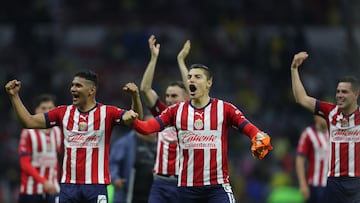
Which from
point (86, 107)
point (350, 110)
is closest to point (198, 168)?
Answer: point (86, 107)

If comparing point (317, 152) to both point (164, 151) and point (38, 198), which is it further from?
point (38, 198)

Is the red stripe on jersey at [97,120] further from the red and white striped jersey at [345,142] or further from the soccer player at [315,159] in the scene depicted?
the soccer player at [315,159]

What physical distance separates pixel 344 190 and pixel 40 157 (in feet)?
13.5

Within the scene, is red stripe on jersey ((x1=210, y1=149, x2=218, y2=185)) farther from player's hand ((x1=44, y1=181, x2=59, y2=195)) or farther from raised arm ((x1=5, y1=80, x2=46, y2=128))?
player's hand ((x1=44, y1=181, x2=59, y2=195))

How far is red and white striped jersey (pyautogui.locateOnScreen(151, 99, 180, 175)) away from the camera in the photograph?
10.9m

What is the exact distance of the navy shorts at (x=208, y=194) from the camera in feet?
30.2

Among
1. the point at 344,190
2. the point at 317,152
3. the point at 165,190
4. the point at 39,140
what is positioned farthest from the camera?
the point at 317,152

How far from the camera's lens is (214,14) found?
73.8 ft

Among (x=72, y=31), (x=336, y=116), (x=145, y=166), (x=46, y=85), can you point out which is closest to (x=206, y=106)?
(x=336, y=116)

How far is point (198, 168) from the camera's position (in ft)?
30.5

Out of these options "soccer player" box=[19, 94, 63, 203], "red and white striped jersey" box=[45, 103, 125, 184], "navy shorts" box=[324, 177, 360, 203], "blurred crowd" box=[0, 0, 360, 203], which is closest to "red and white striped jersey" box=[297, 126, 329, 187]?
"navy shorts" box=[324, 177, 360, 203]

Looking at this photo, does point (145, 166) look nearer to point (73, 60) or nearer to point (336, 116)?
point (336, 116)

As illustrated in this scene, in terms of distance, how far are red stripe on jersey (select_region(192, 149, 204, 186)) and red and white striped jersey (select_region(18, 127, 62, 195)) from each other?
3.12 meters

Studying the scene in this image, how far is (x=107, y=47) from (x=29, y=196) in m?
10.2
